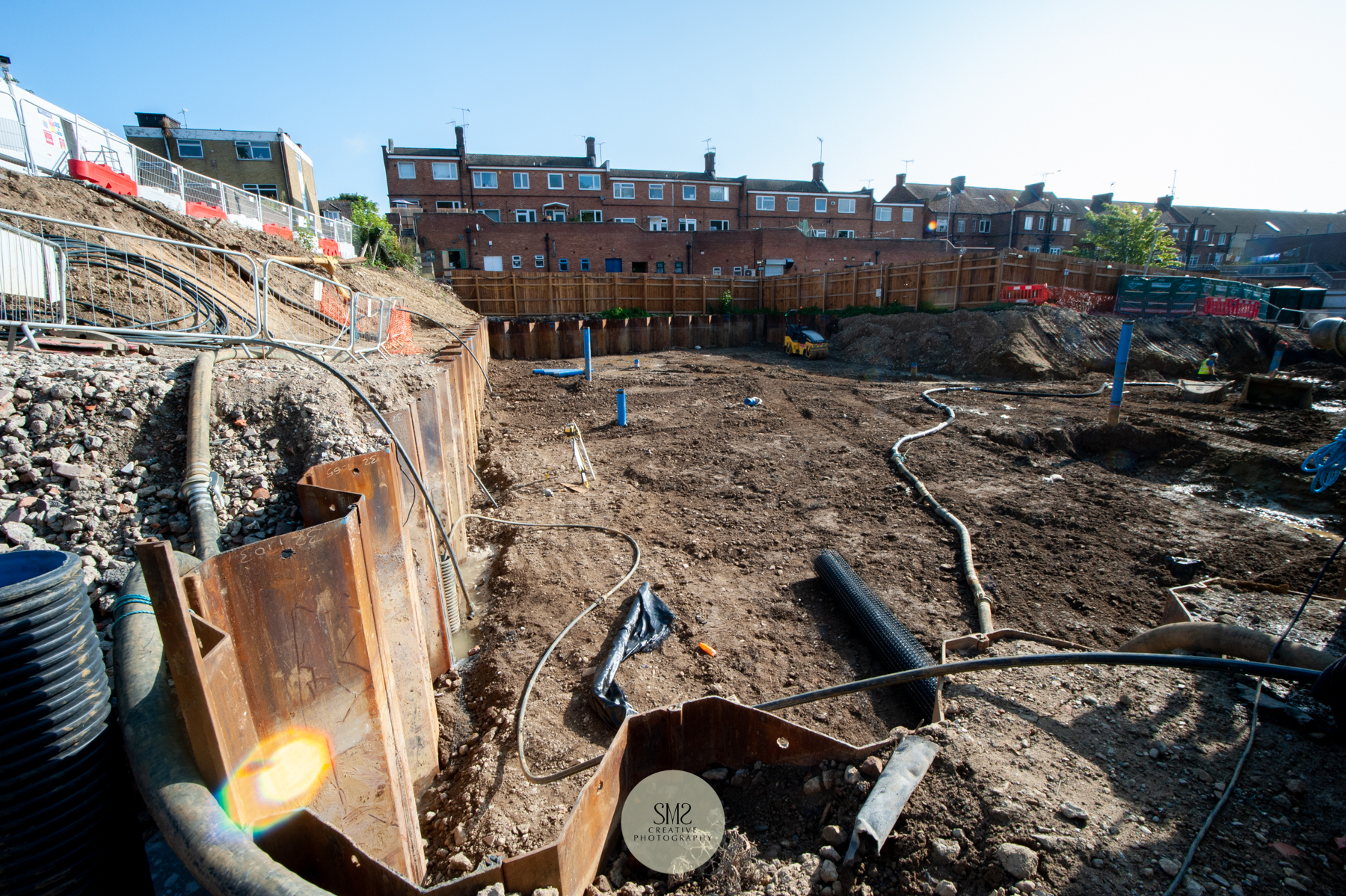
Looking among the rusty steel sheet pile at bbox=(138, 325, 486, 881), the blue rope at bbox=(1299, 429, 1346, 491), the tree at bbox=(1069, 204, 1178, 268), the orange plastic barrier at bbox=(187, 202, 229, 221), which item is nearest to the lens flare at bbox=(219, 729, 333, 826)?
the rusty steel sheet pile at bbox=(138, 325, 486, 881)

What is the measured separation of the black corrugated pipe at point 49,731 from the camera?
1.58 metres

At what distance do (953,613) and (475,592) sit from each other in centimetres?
488

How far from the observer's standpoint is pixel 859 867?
7.33ft

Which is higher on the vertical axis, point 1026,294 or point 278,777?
point 1026,294

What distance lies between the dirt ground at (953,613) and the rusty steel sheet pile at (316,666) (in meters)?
0.66

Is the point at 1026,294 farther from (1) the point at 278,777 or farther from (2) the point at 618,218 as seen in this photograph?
(2) the point at 618,218

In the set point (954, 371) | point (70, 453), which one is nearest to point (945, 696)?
point (70, 453)

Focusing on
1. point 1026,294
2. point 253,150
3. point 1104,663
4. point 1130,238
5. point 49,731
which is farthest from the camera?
point 1130,238

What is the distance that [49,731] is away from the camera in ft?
5.42

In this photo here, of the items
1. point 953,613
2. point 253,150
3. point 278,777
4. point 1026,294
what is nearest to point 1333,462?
point 953,613

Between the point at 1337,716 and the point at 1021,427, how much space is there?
9.26 m

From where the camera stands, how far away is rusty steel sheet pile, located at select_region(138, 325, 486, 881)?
5.56ft

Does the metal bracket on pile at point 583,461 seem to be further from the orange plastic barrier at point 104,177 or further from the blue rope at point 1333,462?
the orange plastic barrier at point 104,177

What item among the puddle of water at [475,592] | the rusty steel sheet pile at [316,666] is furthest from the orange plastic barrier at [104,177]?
the rusty steel sheet pile at [316,666]
